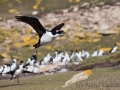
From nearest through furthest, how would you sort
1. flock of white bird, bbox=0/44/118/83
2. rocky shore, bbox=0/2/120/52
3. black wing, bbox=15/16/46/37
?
black wing, bbox=15/16/46/37
flock of white bird, bbox=0/44/118/83
rocky shore, bbox=0/2/120/52

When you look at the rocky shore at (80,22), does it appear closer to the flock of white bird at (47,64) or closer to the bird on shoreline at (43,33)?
the flock of white bird at (47,64)

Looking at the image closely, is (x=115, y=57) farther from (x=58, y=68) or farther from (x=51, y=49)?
(x=51, y=49)

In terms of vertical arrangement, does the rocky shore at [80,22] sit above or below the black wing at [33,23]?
below

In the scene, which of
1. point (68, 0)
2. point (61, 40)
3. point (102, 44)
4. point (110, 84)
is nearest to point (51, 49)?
point (61, 40)

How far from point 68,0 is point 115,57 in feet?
166

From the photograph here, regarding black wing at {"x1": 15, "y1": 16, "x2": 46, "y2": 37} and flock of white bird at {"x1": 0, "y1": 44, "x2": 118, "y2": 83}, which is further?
flock of white bird at {"x1": 0, "y1": 44, "x2": 118, "y2": 83}

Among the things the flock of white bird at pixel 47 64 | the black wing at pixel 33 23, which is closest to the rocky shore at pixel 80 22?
the flock of white bird at pixel 47 64

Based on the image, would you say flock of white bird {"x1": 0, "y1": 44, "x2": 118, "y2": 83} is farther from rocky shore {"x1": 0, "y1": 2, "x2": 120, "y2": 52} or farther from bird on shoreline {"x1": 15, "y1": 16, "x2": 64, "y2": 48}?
rocky shore {"x1": 0, "y1": 2, "x2": 120, "y2": 52}

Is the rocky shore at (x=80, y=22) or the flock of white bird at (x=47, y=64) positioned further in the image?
the rocky shore at (x=80, y=22)

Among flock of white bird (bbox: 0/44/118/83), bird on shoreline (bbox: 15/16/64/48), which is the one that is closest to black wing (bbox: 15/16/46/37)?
bird on shoreline (bbox: 15/16/64/48)

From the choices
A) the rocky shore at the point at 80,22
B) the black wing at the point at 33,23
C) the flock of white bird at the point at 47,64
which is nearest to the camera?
the black wing at the point at 33,23

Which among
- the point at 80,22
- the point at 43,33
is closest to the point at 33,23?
the point at 43,33

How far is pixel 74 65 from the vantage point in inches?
1721

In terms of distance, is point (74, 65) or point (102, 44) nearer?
point (74, 65)
